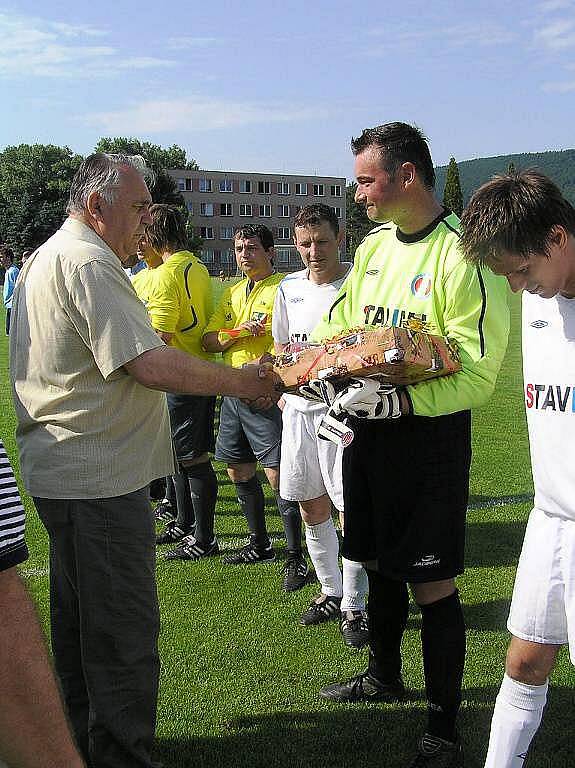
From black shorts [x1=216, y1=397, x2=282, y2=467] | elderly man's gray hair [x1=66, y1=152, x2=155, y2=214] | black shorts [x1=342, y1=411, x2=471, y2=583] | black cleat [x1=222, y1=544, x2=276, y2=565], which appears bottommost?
black cleat [x1=222, y1=544, x2=276, y2=565]

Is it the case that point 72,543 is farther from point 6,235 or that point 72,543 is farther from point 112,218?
point 6,235

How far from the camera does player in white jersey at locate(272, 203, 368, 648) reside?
4.73 metres

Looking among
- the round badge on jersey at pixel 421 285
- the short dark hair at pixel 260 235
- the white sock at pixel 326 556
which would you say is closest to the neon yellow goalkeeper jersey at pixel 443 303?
the round badge on jersey at pixel 421 285

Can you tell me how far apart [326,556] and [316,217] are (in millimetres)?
2008

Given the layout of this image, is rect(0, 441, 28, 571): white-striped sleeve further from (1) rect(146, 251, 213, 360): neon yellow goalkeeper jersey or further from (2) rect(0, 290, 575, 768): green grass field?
(1) rect(146, 251, 213, 360): neon yellow goalkeeper jersey

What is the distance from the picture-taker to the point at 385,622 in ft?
11.8

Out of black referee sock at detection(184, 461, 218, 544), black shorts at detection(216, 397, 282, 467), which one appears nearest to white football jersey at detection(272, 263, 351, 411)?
black shorts at detection(216, 397, 282, 467)

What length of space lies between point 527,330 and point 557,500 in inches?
22.1

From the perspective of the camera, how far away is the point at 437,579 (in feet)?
10.3

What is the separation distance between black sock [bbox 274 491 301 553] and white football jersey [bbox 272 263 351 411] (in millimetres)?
869

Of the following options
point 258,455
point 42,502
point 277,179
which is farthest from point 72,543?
point 277,179

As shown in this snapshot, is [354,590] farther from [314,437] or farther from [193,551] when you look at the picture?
[193,551]

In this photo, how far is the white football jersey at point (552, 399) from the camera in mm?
2502

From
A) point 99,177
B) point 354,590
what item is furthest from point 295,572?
point 99,177
